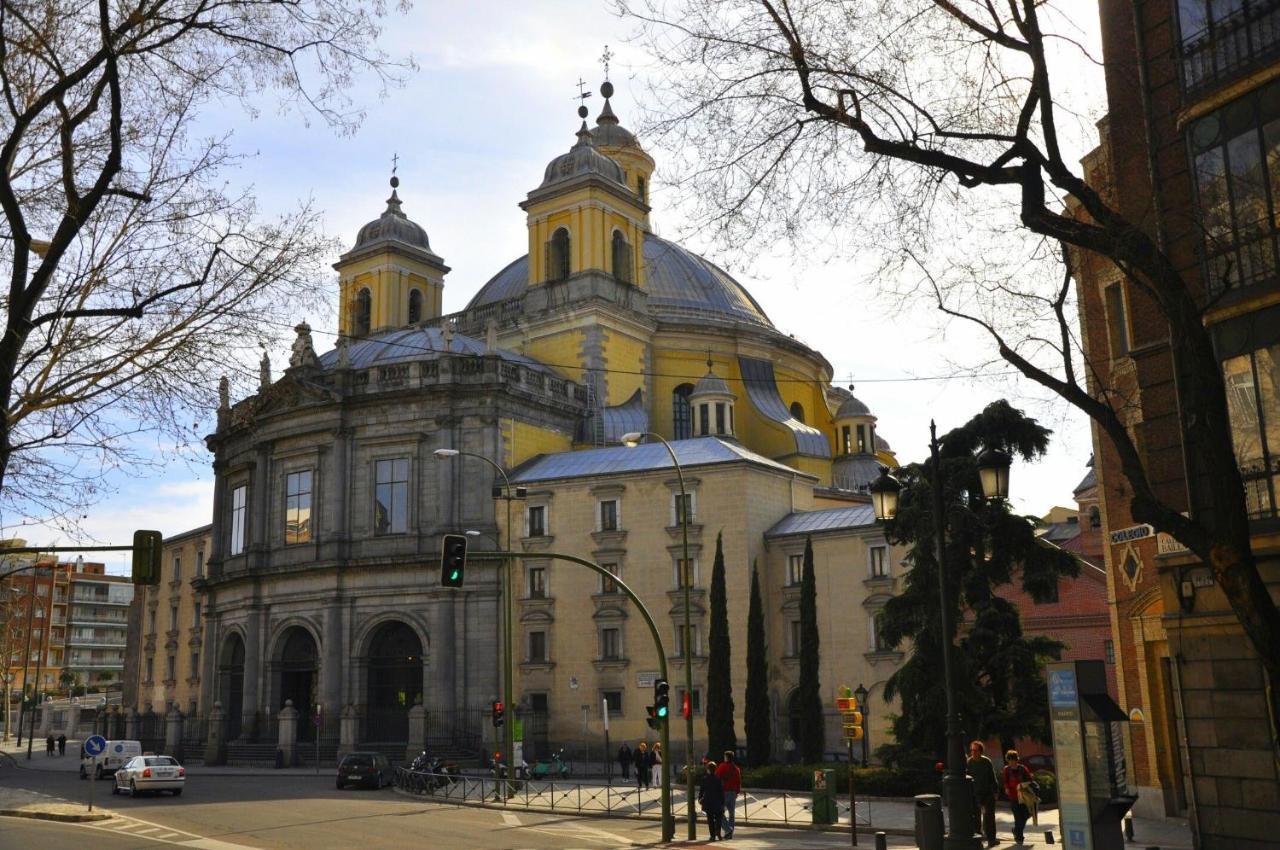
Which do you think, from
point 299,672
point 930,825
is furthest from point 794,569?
point 930,825

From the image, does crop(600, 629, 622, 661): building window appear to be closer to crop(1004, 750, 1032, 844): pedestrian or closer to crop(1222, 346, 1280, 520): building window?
crop(1004, 750, 1032, 844): pedestrian

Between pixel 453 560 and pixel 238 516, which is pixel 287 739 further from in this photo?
pixel 453 560

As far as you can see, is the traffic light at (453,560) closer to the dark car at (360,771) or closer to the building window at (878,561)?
the dark car at (360,771)

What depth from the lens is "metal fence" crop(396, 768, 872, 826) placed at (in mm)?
27875

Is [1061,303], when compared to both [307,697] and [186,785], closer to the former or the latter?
[186,785]

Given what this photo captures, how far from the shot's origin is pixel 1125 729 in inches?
1007

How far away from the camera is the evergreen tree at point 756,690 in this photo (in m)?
40.3

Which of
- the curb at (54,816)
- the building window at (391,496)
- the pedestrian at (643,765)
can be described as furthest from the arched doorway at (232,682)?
the pedestrian at (643,765)

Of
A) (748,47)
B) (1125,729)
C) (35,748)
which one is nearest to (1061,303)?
(748,47)

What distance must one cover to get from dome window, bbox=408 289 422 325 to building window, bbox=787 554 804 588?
30639 millimetres

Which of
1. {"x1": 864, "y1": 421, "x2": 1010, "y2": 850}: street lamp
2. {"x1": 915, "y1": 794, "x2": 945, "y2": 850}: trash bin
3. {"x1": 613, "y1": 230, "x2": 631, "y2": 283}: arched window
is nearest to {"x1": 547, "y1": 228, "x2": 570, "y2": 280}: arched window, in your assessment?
{"x1": 613, "y1": 230, "x2": 631, "y2": 283}: arched window

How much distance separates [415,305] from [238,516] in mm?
16636

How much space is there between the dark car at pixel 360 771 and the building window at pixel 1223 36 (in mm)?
30030

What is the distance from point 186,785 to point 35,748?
1858 inches
